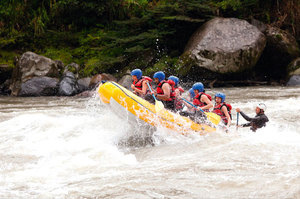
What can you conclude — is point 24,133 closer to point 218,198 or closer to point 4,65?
point 218,198

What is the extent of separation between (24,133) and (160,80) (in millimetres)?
2867

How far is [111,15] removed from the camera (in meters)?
18.2

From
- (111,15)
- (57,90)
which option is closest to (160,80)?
(57,90)

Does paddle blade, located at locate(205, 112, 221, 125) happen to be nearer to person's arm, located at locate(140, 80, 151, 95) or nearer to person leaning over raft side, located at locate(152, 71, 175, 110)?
person leaning over raft side, located at locate(152, 71, 175, 110)

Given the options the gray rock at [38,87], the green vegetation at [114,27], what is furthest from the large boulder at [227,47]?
the gray rock at [38,87]

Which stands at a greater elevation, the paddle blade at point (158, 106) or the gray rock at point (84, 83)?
the paddle blade at point (158, 106)

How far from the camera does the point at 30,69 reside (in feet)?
47.1

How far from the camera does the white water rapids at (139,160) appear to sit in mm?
4184

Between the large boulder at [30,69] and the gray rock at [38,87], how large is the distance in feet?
0.68

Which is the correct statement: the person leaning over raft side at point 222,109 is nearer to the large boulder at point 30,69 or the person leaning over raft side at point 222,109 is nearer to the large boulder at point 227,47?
the large boulder at point 227,47

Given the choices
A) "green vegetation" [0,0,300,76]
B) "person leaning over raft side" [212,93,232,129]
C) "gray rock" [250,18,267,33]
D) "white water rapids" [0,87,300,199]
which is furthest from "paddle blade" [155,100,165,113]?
"gray rock" [250,18,267,33]

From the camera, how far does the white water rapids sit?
4184 millimetres

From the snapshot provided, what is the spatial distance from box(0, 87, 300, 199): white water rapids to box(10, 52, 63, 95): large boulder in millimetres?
5456

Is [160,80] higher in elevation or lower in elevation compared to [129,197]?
higher
